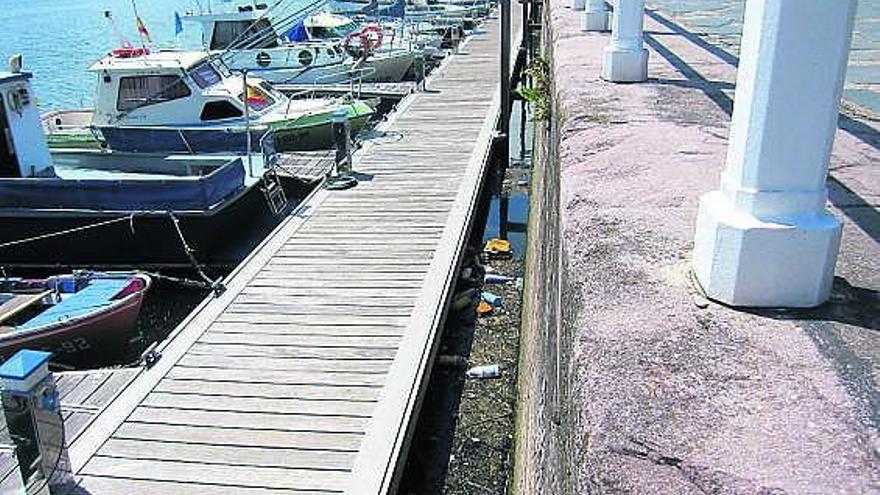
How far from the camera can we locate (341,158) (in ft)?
32.7

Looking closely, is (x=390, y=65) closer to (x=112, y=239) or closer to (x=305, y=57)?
(x=305, y=57)

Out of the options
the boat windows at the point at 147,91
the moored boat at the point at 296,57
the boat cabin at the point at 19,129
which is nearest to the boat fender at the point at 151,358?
the boat cabin at the point at 19,129

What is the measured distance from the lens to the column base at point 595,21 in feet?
22.8

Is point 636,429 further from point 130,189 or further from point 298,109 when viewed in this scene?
point 298,109

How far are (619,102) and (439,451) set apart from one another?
2898mm

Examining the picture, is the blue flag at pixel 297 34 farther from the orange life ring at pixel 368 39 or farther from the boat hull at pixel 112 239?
the boat hull at pixel 112 239

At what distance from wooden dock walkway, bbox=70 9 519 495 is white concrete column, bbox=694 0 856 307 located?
10.1ft

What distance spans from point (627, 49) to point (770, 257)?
2.87m

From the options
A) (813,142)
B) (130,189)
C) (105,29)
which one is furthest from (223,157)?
(105,29)

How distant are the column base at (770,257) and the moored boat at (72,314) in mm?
6397

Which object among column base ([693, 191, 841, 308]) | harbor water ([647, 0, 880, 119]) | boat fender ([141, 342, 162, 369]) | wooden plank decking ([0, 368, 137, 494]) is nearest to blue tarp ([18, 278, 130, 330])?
wooden plank decking ([0, 368, 137, 494])

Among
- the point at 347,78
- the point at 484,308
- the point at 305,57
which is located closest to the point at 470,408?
the point at 484,308

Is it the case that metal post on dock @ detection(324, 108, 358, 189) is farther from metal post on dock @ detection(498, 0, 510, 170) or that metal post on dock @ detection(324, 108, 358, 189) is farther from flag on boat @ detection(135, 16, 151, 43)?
flag on boat @ detection(135, 16, 151, 43)

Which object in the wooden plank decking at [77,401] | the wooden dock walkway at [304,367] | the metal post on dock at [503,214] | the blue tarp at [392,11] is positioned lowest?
the metal post on dock at [503,214]
